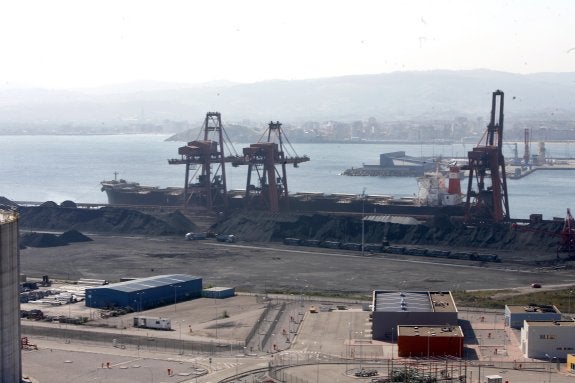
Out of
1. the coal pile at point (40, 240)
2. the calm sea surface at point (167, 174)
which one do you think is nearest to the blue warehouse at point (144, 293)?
the coal pile at point (40, 240)

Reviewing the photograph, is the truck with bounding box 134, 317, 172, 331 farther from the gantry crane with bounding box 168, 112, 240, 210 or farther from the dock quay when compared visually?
the dock quay

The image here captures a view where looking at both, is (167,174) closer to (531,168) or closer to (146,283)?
(531,168)

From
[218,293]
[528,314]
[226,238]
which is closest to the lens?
[528,314]

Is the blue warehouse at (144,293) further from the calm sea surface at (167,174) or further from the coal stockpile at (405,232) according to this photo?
the calm sea surface at (167,174)

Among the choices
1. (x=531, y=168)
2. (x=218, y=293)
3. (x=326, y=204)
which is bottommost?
(x=218, y=293)

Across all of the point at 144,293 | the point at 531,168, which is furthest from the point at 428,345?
the point at 531,168

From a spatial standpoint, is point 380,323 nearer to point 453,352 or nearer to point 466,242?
point 453,352

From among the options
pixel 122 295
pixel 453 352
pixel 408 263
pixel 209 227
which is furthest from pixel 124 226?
pixel 453 352

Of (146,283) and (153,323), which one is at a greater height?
(146,283)
